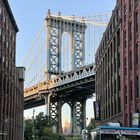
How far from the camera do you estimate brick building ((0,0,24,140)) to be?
256 feet

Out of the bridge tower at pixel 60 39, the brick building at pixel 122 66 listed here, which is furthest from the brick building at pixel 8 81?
the bridge tower at pixel 60 39

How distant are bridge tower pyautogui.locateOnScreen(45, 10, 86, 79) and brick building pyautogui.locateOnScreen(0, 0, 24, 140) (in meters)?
31.0

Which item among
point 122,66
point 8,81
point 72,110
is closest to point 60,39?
point 72,110

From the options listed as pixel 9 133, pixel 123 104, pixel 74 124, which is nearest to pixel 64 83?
pixel 74 124

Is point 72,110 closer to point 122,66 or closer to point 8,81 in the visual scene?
point 8,81

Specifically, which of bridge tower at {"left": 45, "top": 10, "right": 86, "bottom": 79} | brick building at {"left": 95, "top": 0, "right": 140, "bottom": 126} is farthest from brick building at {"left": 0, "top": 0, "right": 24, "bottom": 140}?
bridge tower at {"left": 45, "top": 10, "right": 86, "bottom": 79}

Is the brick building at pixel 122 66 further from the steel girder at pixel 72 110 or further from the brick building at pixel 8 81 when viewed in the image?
the steel girder at pixel 72 110

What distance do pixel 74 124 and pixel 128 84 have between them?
283 feet

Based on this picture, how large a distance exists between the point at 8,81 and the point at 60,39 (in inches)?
2130

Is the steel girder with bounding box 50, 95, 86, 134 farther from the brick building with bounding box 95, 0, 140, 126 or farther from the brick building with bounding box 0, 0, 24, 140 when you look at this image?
the brick building with bounding box 95, 0, 140, 126

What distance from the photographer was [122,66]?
6253 cm

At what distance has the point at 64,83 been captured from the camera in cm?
12350

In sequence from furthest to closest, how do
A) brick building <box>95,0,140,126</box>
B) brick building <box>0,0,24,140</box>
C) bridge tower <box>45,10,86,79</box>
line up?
bridge tower <box>45,10,86,79</box> < brick building <box>0,0,24,140</box> < brick building <box>95,0,140,126</box>

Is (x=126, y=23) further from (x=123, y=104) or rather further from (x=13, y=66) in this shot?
(x=13, y=66)
